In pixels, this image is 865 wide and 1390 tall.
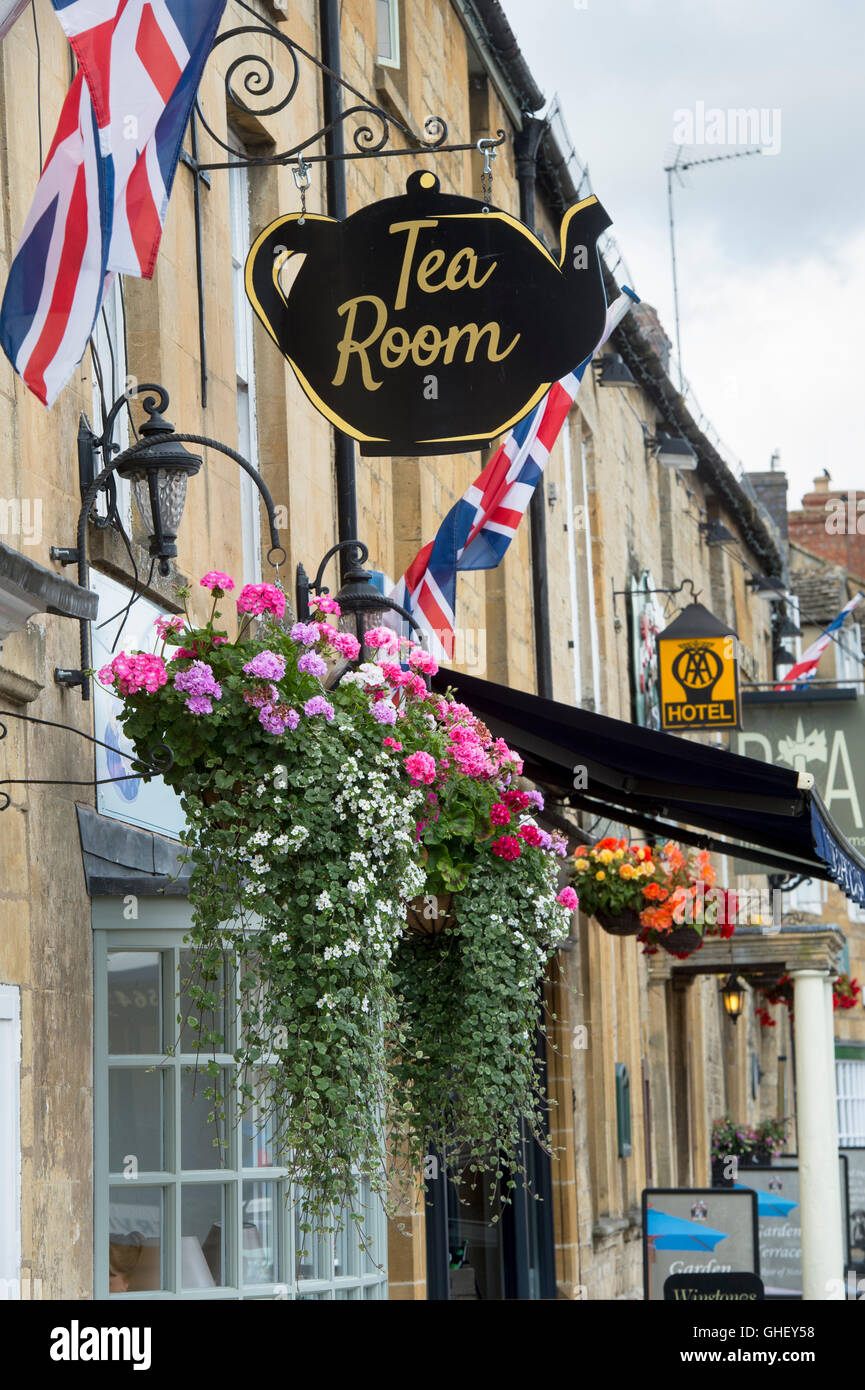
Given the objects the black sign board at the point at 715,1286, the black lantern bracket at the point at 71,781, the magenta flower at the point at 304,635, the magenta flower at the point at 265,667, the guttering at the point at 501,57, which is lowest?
the black sign board at the point at 715,1286

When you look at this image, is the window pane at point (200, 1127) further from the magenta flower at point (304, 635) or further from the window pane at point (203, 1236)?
the magenta flower at point (304, 635)

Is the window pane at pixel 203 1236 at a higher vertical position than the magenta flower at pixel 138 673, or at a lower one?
lower

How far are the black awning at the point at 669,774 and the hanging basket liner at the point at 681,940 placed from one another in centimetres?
387

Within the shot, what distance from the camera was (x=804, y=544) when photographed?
145ft


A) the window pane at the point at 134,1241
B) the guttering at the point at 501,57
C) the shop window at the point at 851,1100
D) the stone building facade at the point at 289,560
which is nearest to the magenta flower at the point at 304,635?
the stone building facade at the point at 289,560

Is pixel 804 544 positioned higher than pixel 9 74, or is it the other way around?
pixel 804 544

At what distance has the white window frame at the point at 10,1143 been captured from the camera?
561 cm

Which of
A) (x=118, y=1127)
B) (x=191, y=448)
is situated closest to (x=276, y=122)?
(x=191, y=448)

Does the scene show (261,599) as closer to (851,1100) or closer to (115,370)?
(115,370)

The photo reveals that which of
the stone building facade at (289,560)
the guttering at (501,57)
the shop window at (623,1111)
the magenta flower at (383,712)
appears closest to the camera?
the magenta flower at (383,712)
